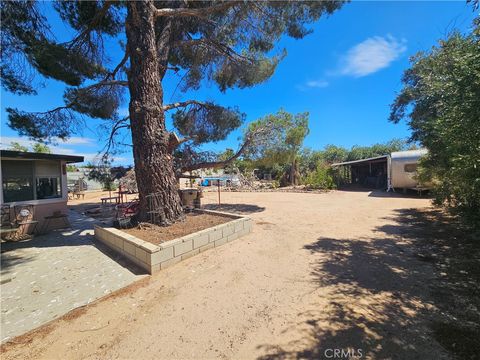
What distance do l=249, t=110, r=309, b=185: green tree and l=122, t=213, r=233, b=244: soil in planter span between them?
4009 millimetres

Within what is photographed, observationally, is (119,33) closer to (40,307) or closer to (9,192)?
(9,192)

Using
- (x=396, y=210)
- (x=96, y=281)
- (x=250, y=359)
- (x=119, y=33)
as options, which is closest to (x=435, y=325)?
(x=250, y=359)

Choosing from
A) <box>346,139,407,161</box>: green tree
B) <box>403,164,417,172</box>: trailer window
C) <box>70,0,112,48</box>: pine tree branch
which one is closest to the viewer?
<box>70,0,112,48</box>: pine tree branch

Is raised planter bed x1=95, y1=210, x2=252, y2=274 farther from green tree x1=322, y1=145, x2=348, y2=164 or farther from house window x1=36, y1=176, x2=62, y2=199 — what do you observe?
green tree x1=322, y1=145, x2=348, y2=164

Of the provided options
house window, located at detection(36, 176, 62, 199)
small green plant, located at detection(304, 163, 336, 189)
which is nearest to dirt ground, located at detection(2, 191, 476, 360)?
house window, located at detection(36, 176, 62, 199)

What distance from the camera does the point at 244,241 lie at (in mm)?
4918

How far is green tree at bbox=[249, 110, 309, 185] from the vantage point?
8.82 meters

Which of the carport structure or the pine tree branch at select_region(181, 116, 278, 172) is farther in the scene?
the carport structure

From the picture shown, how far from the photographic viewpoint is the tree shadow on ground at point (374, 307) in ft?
6.25

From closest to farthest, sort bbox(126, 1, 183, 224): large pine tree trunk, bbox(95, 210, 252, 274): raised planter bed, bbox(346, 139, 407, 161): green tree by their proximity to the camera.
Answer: bbox(95, 210, 252, 274): raised planter bed → bbox(126, 1, 183, 224): large pine tree trunk → bbox(346, 139, 407, 161): green tree

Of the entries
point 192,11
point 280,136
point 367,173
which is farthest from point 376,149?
point 192,11

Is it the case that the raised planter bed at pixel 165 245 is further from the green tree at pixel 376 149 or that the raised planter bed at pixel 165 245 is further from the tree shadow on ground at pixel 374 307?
the green tree at pixel 376 149

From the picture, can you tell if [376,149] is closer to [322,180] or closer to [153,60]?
[322,180]

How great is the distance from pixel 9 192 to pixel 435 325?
28.9 ft
